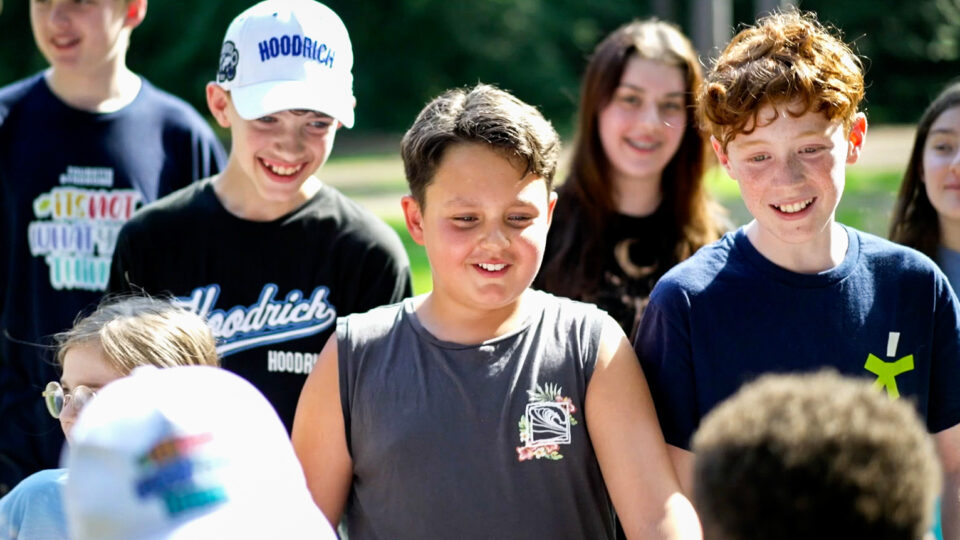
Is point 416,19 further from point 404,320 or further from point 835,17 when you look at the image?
point 404,320

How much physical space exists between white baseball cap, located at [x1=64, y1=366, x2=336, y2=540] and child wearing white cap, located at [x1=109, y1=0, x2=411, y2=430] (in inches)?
73.1

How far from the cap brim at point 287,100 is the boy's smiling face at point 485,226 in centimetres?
91

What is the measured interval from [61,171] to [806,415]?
333 cm

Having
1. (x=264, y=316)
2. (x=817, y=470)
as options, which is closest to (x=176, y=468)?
(x=817, y=470)

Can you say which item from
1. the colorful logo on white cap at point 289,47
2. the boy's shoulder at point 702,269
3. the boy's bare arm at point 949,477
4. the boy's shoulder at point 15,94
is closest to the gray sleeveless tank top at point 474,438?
the boy's shoulder at point 702,269

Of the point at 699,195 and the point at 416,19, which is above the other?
the point at 416,19

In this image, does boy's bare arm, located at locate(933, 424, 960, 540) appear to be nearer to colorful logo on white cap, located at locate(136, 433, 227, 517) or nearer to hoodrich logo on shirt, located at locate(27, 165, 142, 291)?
colorful logo on white cap, located at locate(136, 433, 227, 517)

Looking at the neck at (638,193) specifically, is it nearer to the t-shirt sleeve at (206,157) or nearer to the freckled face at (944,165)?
the freckled face at (944,165)

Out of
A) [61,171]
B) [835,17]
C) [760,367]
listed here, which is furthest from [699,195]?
[835,17]

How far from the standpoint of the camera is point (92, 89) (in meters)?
4.25

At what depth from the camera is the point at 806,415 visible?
5.13ft

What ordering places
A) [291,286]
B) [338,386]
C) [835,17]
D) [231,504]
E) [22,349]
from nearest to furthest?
[231,504] → [338,386] → [291,286] → [22,349] → [835,17]

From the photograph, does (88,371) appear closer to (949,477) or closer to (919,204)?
(949,477)

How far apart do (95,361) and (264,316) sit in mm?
820
